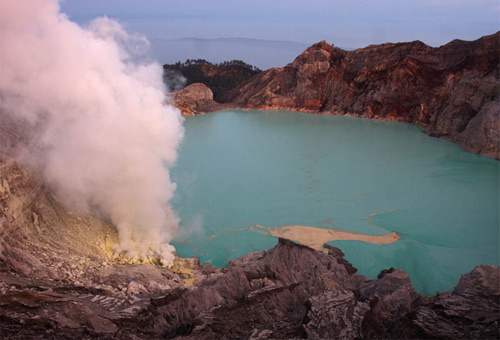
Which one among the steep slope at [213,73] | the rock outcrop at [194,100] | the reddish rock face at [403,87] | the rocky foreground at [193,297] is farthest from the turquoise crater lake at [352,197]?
the steep slope at [213,73]

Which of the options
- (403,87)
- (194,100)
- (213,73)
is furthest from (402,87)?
(213,73)

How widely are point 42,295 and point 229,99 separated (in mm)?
27403

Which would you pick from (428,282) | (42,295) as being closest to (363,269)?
(428,282)

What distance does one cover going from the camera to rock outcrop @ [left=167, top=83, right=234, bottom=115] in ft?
84.3

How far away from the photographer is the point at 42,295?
4246mm

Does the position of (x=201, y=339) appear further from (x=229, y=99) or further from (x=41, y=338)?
(x=229, y=99)

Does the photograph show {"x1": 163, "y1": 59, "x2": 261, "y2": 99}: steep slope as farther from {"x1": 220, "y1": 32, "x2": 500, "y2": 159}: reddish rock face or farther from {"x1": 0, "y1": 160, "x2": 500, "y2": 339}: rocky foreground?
{"x1": 0, "y1": 160, "x2": 500, "y2": 339}: rocky foreground

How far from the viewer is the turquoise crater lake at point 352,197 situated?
809 cm

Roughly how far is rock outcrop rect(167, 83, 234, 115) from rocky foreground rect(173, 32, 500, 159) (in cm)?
36

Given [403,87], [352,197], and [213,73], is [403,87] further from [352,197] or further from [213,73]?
[213,73]

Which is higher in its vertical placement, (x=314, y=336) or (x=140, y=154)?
(x=140, y=154)

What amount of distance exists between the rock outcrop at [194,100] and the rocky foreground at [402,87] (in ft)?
1.17

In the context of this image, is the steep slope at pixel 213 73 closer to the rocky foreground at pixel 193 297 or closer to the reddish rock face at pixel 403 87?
the reddish rock face at pixel 403 87

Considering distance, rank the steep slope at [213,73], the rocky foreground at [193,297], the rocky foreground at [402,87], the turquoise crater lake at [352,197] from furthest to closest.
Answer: the steep slope at [213,73]
the rocky foreground at [402,87]
the turquoise crater lake at [352,197]
the rocky foreground at [193,297]
